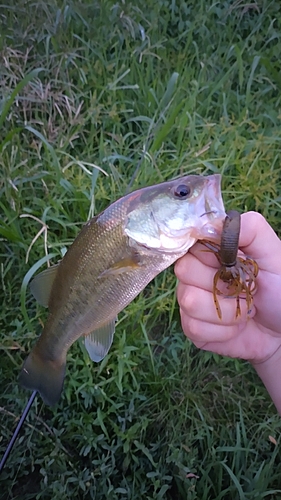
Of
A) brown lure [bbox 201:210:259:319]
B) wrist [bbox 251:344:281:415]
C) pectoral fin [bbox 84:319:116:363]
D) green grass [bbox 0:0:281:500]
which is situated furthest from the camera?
green grass [bbox 0:0:281:500]

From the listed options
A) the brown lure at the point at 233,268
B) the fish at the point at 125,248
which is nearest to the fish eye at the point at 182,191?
the fish at the point at 125,248

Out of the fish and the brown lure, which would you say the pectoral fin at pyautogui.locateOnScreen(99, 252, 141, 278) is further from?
the brown lure

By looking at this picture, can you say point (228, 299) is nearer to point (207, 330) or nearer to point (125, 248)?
point (207, 330)

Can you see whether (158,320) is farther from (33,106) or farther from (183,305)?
(33,106)

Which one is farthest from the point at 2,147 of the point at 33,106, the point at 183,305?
the point at 183,305

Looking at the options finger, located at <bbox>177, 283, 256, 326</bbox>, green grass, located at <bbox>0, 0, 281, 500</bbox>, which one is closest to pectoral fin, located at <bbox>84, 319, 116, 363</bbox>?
finger, located at <bbox>177, 283, 256, 326</bbox>

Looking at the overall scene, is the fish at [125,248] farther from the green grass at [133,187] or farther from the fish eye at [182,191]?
the green grass at [133,187]

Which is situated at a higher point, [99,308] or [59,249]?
[99,308]
